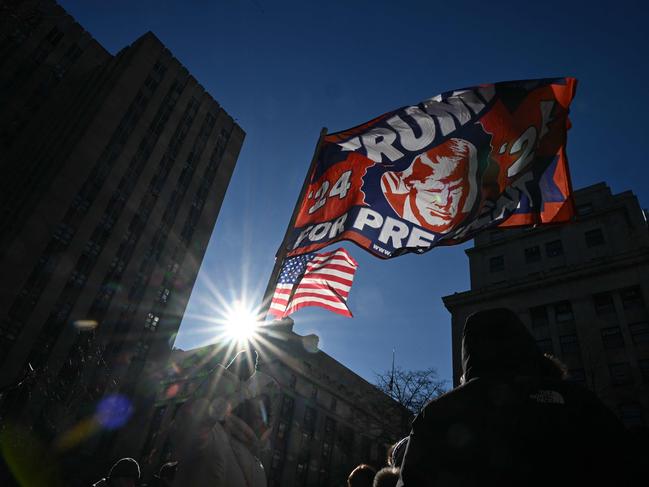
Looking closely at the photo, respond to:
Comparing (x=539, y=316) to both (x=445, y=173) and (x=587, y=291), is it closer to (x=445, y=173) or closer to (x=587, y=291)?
(x=587, y=291)

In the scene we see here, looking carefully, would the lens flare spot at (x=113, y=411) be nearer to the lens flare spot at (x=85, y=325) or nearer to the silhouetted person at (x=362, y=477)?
the lens flare spot at (x=85, y=325)

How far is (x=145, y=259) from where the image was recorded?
44656 mm

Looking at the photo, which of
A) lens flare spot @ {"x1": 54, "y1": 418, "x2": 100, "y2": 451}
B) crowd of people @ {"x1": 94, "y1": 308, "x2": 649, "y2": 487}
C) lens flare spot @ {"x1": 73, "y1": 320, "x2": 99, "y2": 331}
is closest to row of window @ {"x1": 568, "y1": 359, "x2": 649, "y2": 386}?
crowd of people @ {"x1": 94, "y1": 308, "x2": 649, "y2": 487}

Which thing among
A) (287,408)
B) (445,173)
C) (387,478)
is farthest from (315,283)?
(287,408)

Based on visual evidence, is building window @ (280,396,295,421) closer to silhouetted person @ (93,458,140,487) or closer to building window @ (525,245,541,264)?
building window @ (525,245,541,264)

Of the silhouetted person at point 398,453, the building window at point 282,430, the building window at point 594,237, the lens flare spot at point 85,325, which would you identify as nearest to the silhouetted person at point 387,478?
the silhouetted person at point 398,453

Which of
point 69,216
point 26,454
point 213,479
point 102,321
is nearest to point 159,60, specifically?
point 69,216

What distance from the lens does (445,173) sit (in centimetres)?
672

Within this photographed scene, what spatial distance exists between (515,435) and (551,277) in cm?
3566

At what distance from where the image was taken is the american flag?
7.30 m

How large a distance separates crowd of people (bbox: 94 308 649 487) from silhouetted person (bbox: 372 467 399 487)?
6.85 feet

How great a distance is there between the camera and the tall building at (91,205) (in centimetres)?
3444

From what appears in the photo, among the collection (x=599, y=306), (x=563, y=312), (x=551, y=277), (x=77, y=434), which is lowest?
(x=77, y=434)

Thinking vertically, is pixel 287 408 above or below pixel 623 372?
below
